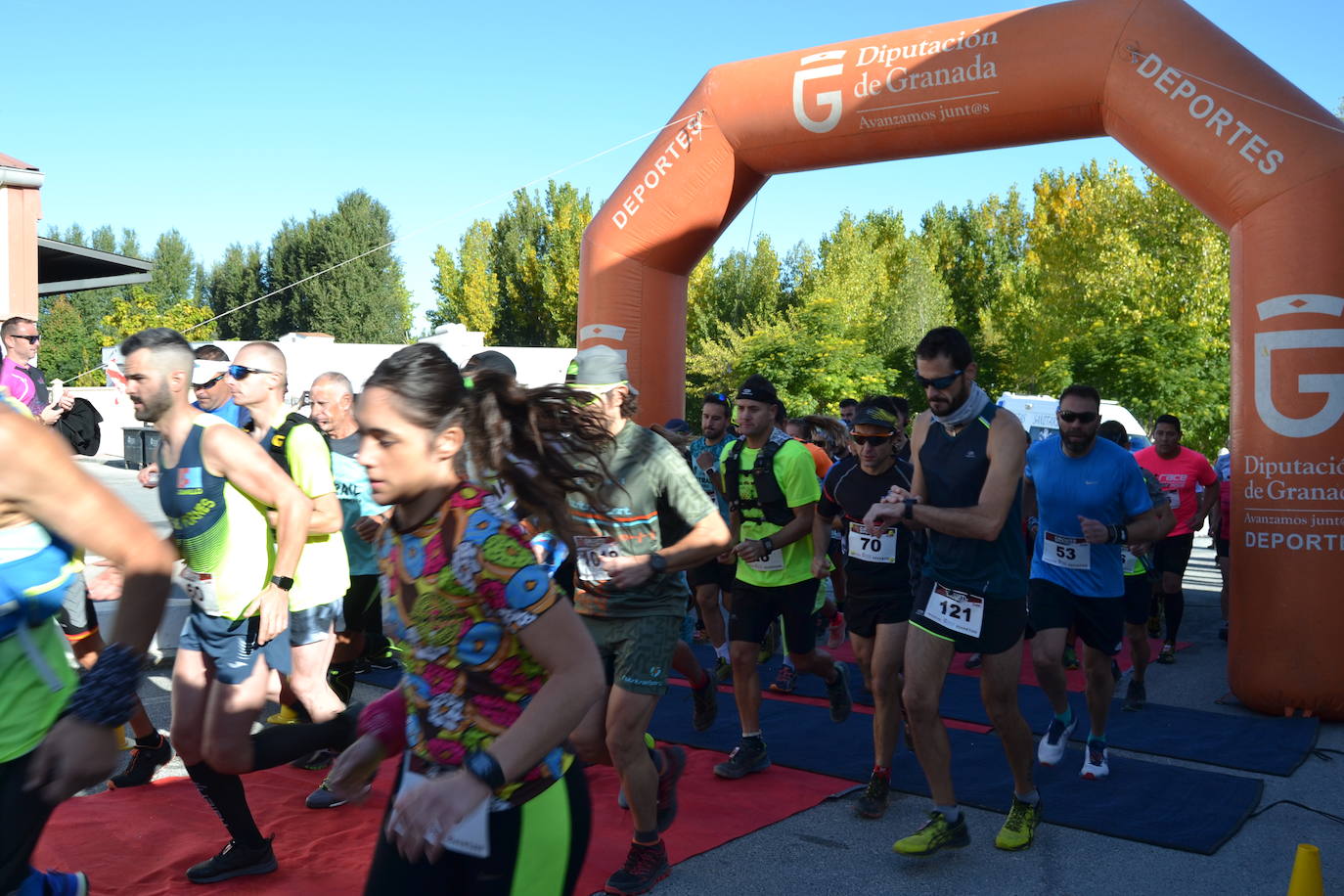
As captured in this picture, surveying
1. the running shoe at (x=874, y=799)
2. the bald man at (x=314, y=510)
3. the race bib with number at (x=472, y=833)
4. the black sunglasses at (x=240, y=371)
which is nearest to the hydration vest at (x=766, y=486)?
the running shoe at (x=874, y=799)

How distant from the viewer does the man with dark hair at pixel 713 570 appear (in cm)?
812

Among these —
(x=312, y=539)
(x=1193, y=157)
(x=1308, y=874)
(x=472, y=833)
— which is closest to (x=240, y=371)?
(x=312, y=539)

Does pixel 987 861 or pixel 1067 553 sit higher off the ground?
pixel 1067 553

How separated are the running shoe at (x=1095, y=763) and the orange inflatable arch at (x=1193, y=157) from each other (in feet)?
7.14

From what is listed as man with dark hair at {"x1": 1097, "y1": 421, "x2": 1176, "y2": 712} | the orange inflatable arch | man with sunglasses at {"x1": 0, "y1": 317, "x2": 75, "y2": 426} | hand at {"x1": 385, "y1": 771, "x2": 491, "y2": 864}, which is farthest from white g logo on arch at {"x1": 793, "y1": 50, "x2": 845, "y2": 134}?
hand at {"x1": 385, "y1": 771, "x2": 491, "y2": 864}

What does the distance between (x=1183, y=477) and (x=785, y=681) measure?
421 cm

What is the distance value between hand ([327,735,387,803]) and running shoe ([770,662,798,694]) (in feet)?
18.5

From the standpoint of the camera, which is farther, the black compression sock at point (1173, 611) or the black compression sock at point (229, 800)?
the black compression sock at point (1173, 611)

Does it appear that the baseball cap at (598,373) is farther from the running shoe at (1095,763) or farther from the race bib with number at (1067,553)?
the running shoe at (1095,763)

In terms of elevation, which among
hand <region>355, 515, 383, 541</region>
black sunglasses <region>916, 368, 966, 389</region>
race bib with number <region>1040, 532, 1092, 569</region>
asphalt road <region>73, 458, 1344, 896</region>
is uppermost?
black sunglasses <region>916, 368, 966, 389</region>

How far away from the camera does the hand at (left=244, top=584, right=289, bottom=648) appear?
4.13 meters

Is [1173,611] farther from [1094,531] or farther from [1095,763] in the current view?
[1094,531]

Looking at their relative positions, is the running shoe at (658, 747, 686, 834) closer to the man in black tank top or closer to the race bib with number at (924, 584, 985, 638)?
the man in black tank top

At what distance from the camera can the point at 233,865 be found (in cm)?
422
